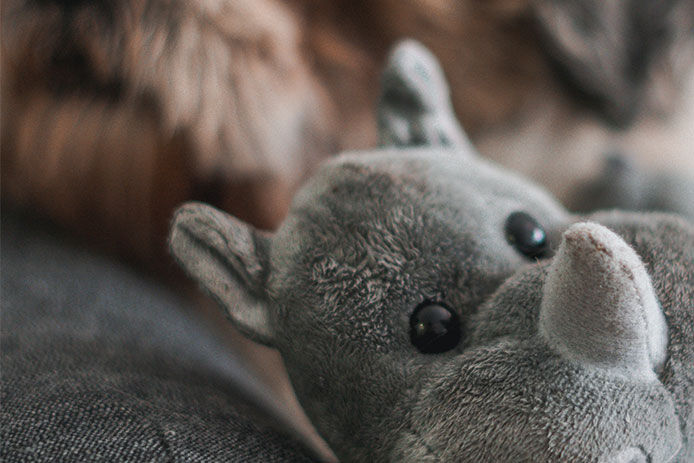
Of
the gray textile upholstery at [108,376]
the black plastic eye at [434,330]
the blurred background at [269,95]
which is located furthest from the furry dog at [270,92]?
the black plastic eye at [434,330]

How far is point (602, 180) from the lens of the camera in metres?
0.79

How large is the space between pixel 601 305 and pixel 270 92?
51 cm

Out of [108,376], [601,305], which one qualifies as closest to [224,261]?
[108,376]

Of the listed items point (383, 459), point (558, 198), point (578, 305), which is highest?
point (578, 305)

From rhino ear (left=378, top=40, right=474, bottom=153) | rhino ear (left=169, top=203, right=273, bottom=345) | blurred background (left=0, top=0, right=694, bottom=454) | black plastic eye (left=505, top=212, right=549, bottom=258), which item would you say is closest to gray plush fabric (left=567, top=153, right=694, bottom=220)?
blurred background (left=0, top=0, right=694, bottom=454)

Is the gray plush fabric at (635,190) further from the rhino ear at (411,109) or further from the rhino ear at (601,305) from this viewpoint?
the rhino ear at (601,305)

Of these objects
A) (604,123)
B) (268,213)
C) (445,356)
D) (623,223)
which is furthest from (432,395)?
(604,123)

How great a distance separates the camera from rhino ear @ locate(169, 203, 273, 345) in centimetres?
39

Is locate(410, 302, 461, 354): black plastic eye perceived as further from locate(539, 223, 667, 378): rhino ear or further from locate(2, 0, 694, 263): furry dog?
locate(2, 0, 694, 263): furry dog

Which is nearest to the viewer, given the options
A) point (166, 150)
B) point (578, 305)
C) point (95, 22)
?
point (578, 305)

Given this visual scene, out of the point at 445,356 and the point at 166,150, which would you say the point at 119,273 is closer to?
the point at 166,150

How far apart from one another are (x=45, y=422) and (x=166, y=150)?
0.40m

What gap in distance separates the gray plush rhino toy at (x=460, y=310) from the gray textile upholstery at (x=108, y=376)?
66mm

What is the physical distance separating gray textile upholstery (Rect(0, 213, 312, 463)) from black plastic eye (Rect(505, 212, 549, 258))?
19cm
